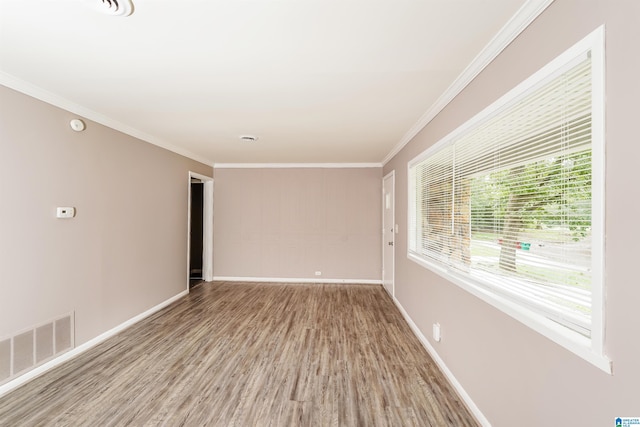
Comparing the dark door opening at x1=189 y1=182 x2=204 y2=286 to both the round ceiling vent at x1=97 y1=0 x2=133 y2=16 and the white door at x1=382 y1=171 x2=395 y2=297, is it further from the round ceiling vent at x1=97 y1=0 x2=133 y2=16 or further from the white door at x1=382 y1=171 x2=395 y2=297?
the round ceiling vent at x1=97 y1=0 x2=133 y2=16

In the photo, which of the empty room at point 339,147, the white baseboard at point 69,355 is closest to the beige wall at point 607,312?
the empty room at point 339,147

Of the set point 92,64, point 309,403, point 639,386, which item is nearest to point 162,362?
point 309,403

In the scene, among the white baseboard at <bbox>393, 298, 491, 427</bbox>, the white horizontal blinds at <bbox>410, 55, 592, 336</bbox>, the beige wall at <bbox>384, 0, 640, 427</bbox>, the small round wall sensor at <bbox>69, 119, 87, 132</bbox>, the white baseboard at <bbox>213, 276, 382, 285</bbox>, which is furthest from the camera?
the white baseboard at <bbox>213, 276, 382, 285</bbox>

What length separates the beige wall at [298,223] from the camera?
5.41 metres

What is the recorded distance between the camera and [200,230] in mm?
6270

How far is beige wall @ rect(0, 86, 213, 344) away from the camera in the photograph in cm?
211

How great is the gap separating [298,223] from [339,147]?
1.99m

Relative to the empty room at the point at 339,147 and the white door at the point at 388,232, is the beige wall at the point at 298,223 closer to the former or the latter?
the white door at the point at 388,232

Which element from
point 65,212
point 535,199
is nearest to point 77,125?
point 65,212

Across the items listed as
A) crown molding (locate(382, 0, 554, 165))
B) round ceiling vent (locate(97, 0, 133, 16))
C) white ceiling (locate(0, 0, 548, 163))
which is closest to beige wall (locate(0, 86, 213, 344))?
white ceiling (locate(0, 0, 548, 163))

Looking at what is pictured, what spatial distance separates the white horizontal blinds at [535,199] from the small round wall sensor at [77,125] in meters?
3.60

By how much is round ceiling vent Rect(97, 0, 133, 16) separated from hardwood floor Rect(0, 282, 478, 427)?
2.51 m

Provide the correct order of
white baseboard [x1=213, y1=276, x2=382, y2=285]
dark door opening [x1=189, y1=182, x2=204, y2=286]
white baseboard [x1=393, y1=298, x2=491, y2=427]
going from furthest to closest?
dark door opening [x1=189, y1=182, x2=204, y2=286] → white baseboard [x1=213, y1=276, x2=382, y2=285] → white baseboard [x1=393, y1=298, x2=491, y2=427]

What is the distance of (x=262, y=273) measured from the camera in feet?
18.2
